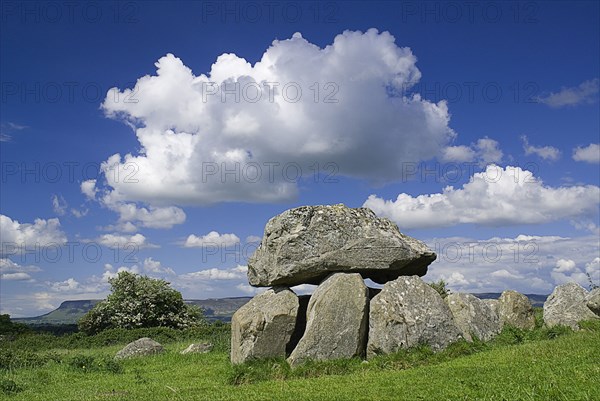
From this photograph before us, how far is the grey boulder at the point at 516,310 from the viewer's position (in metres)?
25.1

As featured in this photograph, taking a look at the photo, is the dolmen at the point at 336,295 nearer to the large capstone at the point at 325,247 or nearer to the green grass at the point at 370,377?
the large capstone at the point at 325,247

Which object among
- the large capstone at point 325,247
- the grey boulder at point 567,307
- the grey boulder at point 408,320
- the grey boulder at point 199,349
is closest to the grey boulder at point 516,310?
the grey boulder at point 567,307

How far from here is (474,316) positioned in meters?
22.0

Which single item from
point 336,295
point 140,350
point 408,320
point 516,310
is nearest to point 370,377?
point 408,320

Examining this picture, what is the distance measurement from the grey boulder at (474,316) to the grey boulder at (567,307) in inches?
133

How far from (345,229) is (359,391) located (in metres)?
8.13

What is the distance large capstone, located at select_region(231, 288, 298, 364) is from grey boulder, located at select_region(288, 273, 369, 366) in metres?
0.77

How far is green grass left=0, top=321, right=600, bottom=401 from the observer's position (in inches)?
505

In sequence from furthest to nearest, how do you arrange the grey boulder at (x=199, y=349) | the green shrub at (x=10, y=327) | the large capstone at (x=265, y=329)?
the green shrub at (x=10, y=327)
the grey boulder at (x=199, y=349)
the large capstone at (x=265, y=329)

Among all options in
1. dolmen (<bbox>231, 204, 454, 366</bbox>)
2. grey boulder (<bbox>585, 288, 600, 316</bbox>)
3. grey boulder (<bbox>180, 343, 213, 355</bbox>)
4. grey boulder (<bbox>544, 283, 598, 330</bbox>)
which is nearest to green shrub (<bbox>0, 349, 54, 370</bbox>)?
grey boulder (<bbox>180, 343, 213, 355</bbox>)

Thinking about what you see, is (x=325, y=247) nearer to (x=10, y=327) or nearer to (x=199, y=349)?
(x=199, y=349)

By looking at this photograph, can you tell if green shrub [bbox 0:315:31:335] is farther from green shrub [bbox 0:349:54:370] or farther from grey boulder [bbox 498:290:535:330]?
grey boulder [bbox 498:290:535:330]

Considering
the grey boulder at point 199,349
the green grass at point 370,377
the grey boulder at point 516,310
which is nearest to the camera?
the green grass at point 370,377

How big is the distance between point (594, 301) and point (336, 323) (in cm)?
1210
